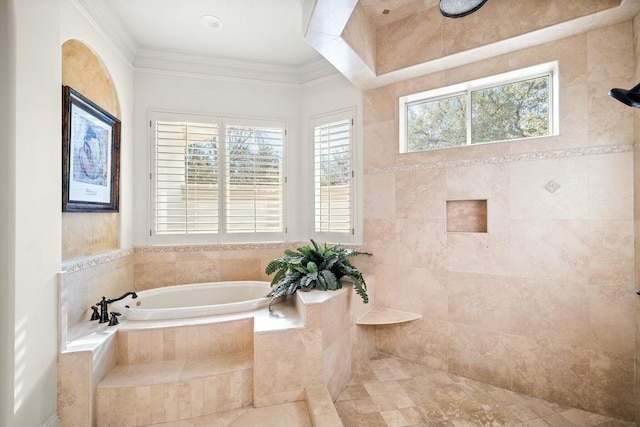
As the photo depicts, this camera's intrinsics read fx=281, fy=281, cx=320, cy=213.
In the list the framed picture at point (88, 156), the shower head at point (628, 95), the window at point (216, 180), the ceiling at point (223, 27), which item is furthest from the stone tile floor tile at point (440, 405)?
the ceiling at point (223, 27)

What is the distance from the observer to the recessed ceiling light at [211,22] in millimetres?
2359

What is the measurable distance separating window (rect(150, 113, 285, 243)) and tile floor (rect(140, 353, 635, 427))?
5.64 ft

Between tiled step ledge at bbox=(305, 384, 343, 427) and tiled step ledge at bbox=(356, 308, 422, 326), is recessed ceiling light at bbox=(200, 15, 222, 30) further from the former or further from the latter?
tiled step ledge at bbox=(305, 384, 343, 427)

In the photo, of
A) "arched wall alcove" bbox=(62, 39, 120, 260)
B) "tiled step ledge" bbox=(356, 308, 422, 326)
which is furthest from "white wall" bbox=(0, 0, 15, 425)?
"tiled step ledge" bbox=(356, 308, 422, 326)

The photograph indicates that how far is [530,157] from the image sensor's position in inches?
81.8

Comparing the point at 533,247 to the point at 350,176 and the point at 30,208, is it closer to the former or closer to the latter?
the point at 350,176

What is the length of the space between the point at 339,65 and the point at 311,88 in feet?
2.82

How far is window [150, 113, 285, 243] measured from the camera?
114 inches

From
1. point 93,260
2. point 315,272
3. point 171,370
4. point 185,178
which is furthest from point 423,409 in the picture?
point 185,178

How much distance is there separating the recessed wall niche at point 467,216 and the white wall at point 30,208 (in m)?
2.78

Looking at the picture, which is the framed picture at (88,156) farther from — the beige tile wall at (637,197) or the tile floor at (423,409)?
the beige tile wall at (637,197)

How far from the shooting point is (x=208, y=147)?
3.00 m

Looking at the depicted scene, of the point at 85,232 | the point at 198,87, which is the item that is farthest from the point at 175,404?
the point at 198,87

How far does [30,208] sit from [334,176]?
2.31 metres
